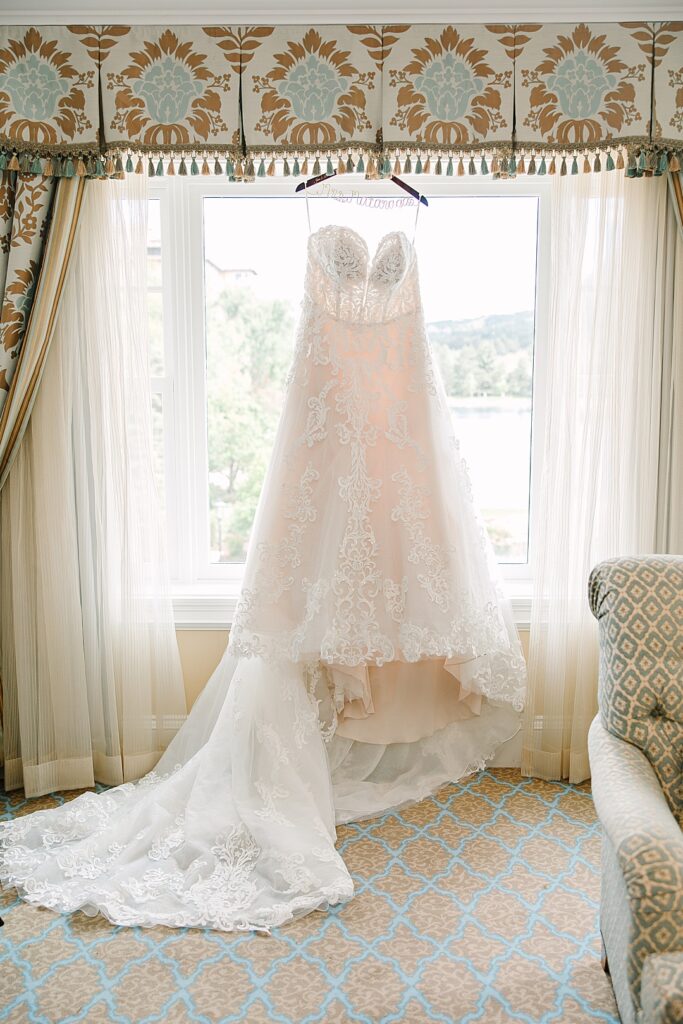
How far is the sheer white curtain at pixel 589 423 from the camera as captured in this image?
8.61 feet

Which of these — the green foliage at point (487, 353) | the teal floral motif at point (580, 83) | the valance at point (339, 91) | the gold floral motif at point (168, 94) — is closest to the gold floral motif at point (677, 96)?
the valance at point (339, 91)

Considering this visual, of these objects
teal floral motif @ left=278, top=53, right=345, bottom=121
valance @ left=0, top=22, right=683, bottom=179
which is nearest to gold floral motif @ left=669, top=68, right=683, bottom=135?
valance @ left=0, top=22, right=683, bottom=179

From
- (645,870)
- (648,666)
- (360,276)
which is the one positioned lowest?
(645,870)

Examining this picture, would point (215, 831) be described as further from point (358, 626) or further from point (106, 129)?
point (106, 129)

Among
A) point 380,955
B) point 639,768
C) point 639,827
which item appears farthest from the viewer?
point 380,955

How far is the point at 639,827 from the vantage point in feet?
4.73

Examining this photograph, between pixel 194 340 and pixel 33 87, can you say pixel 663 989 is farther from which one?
pixel 33 87

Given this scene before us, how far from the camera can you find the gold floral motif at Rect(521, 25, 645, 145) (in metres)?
2.51

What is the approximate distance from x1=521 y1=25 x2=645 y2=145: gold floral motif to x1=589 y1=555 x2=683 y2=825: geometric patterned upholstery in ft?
4.86

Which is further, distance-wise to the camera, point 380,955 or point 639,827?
point 380,955

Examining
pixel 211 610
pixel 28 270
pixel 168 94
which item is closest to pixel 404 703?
pixel 211 610

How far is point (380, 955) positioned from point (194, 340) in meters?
2.06

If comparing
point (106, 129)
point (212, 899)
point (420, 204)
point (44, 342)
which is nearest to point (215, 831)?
point (212, 899)

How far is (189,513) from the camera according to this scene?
120 inches
